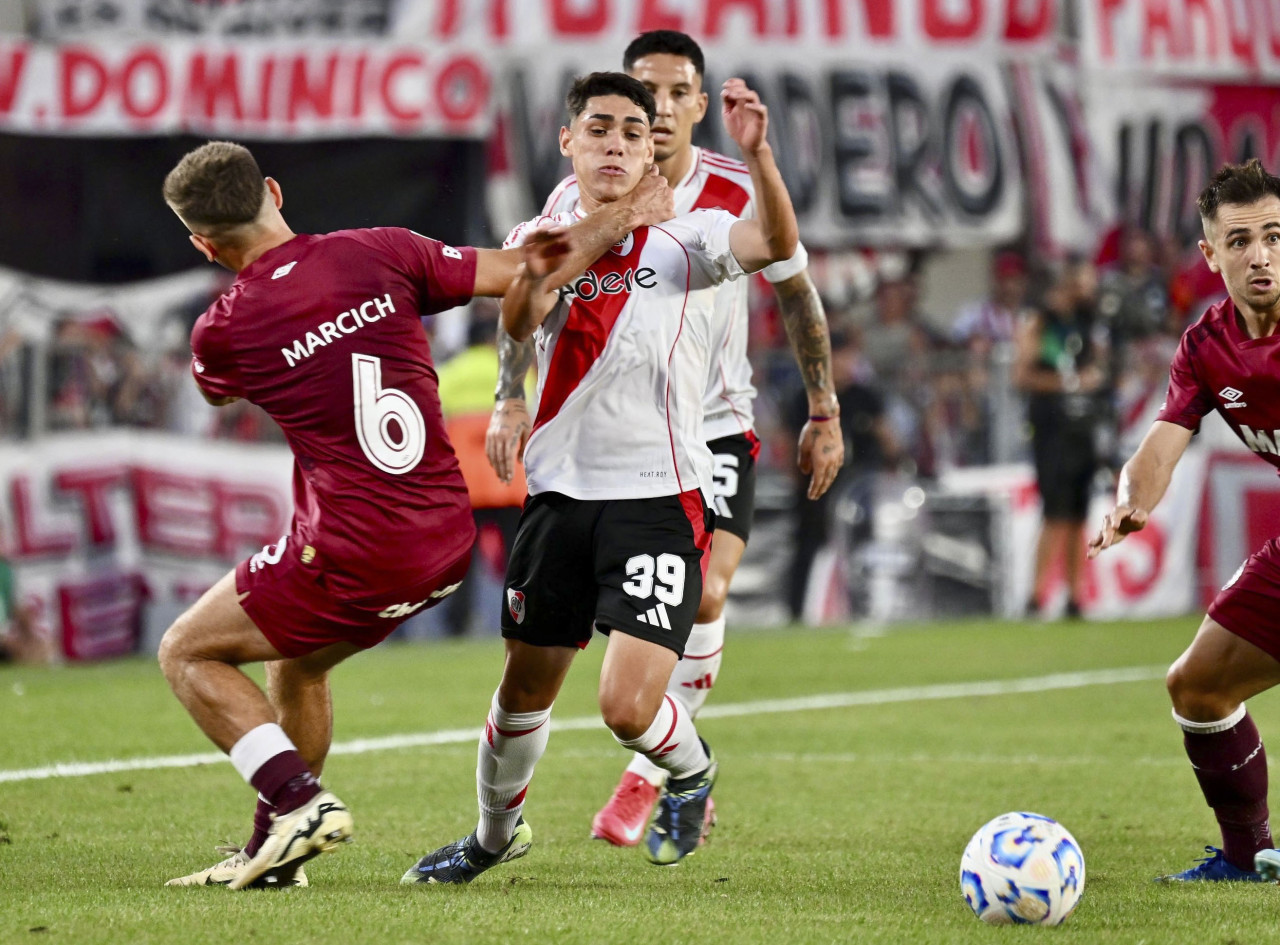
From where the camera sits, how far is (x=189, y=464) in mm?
13875

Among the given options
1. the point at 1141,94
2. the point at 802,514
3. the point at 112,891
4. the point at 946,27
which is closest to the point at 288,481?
the point at 802,514

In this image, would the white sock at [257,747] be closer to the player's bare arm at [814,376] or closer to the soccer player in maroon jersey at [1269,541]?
the player's bare arm at [814,376]

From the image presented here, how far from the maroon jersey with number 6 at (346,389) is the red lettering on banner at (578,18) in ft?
33.8

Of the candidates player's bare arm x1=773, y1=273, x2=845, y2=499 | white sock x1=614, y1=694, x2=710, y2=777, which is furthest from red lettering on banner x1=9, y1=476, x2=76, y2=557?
white sock x1=614, y1=694, x2=710, y2=777

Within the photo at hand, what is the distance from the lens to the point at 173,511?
13.7 meters

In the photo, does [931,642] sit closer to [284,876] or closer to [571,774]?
[571,774]

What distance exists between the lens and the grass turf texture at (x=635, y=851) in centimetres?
444

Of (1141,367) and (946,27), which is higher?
(946,27)

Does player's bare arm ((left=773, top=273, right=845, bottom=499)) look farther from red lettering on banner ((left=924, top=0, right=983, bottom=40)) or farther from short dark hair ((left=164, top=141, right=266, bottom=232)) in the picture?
red lettering on banner ((left=924, top=0, right=983, bottom=40))

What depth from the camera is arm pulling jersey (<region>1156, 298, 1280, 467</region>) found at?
5.34 m

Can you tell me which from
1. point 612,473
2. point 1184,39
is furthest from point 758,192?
point 1184,39

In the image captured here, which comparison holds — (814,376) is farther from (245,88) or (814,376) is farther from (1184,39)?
(1184,39)

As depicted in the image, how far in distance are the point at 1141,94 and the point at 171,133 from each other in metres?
8.29

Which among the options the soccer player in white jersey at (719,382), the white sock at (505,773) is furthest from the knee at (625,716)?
the soccer player in white jersey at (719,382)
